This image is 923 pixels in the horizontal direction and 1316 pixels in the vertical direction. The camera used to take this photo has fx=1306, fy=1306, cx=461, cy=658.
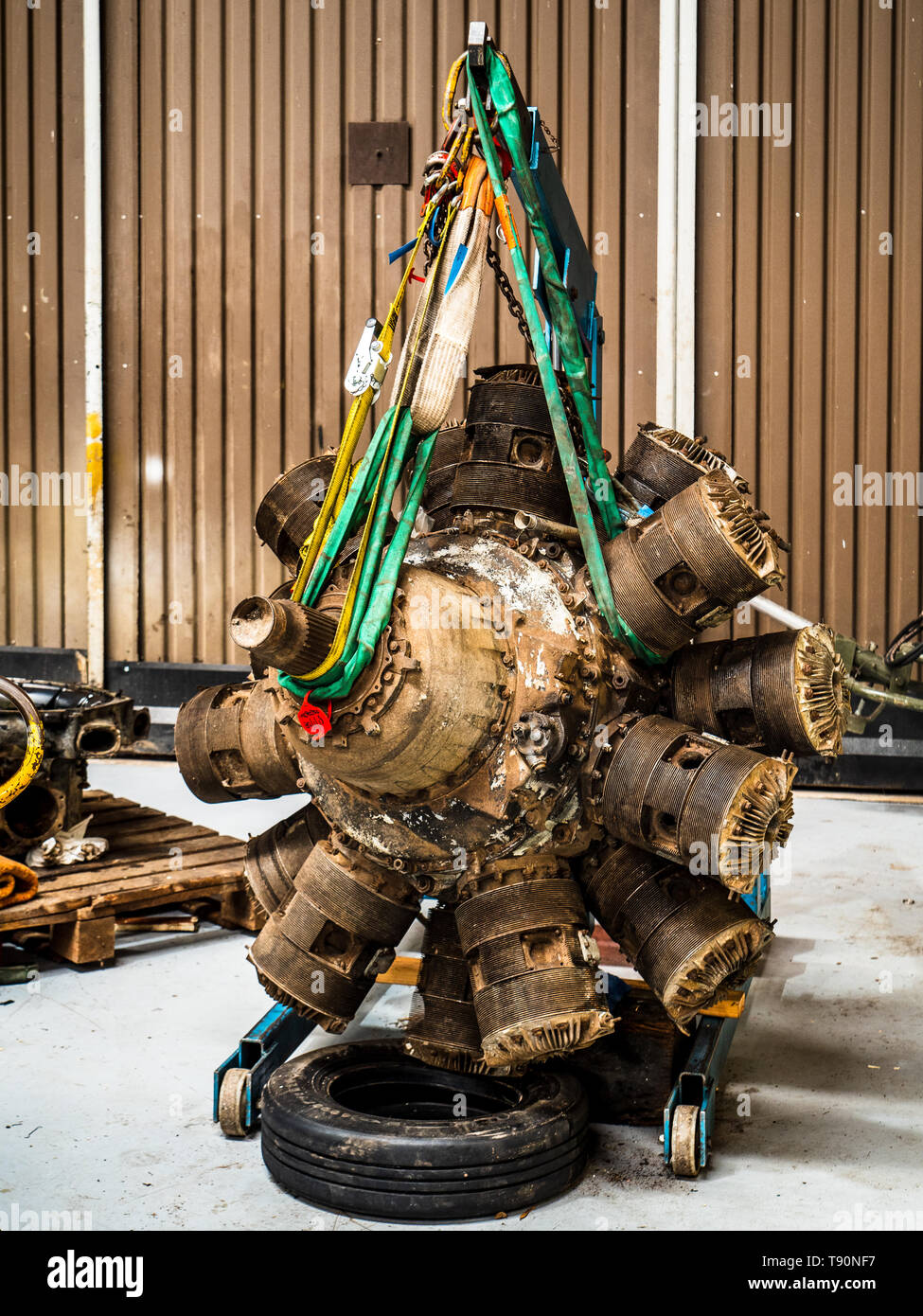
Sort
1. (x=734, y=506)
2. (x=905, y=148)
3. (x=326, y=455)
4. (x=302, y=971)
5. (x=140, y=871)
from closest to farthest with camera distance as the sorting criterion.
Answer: (x=734, y=506)
(x=302, y=971)
(x=326, y=455)
(x=140, y=871)
(x=905, y=148)

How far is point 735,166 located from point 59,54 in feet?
14.4

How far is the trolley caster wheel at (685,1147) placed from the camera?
3.05 metres

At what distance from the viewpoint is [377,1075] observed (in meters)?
3.38

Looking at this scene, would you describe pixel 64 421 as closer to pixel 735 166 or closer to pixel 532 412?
Result: pixel 735 166

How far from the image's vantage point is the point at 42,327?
8625 mm

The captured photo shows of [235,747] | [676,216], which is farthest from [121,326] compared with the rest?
[235,747]

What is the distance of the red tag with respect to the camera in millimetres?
2795

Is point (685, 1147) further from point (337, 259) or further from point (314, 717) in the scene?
point (337, 259)

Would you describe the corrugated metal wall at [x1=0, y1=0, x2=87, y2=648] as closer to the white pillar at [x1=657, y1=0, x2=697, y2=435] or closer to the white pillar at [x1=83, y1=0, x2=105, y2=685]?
the white pillar at [x1=83, y1=0, x2=105, y2=685]

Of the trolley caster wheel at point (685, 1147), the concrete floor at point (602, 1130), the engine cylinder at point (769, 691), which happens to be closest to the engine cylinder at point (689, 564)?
the engine cylinder at point (769, 691)

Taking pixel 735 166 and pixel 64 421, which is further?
pixel 64 421

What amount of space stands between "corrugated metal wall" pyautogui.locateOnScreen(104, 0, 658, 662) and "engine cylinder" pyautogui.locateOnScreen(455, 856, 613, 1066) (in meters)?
5.19

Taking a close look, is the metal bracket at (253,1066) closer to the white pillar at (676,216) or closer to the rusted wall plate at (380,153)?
the white pillar at (676,216)

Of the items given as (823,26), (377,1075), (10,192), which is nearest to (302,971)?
(377,1075)
